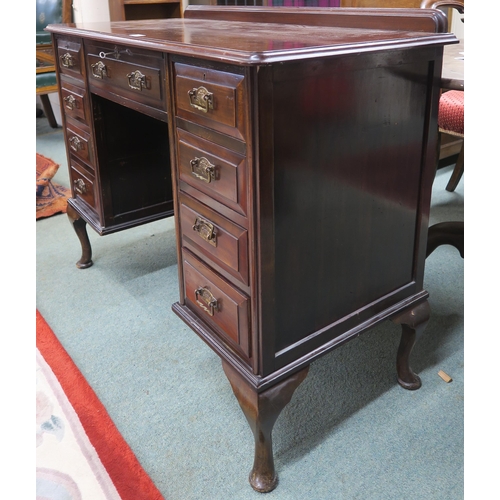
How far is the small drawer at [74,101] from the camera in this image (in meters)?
A: 1.54

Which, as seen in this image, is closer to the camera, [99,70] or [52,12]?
[99,70]

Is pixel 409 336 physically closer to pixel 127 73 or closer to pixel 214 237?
pixel 214 237

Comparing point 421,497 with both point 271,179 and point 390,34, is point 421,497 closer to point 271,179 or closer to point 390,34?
point 271,179

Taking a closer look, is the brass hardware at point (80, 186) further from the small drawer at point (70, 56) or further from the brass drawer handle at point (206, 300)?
the brass drawer handle at point (206, 300)

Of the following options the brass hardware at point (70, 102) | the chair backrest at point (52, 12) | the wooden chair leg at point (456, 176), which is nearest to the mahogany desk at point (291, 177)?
the brass hardware at point (70, 102)

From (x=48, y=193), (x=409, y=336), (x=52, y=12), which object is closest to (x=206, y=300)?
(x=409, y=336)

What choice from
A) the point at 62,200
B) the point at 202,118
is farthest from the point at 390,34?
the point at 62,200

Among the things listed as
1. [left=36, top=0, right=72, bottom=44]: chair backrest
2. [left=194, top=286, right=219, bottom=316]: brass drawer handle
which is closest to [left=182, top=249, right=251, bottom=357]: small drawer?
[left=194, top=286, right=219, bottom=316]: brass drawer handle

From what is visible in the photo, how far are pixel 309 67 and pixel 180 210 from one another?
0.41 metres

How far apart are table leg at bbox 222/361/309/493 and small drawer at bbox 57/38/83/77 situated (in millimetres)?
974

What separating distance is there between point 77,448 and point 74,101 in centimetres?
100

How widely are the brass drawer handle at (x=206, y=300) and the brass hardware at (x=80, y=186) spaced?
0.80 m

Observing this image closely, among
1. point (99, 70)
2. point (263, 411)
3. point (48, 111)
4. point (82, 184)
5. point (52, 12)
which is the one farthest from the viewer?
point (48, 111)

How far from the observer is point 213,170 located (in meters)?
0.91
